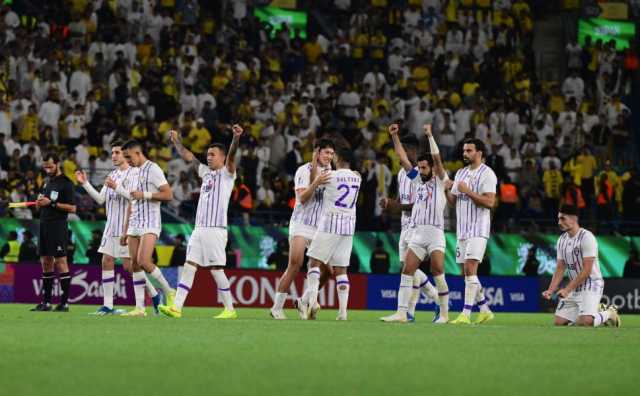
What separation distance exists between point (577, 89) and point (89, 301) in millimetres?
18392

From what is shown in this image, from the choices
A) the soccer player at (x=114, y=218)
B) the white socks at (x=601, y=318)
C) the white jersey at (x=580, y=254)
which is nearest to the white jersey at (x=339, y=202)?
the soccer player at (x=114, y=218)

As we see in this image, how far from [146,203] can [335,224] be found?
2.88 meters

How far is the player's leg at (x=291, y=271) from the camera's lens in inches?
738

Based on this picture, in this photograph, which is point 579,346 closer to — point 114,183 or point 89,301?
point 114,183

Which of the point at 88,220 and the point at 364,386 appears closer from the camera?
the point at 364,386

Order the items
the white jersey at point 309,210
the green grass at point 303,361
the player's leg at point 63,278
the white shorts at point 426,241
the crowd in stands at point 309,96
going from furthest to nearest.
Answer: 1. the crowd in stands at point 309,96
2. the player's leg at point 63,278
3. the white jersey at point 309,210
4. the white shorts at point 426,241
5. the green grass at point 303,361

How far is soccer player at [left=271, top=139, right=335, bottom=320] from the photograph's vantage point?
18.6 metres

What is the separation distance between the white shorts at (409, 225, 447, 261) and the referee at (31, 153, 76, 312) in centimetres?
576

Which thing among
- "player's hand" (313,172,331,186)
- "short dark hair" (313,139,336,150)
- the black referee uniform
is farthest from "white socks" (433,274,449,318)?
the black referee uniform

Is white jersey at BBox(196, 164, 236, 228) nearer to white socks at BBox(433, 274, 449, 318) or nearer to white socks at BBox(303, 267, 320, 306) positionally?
white socks at BBox(303, 267, 320, 306)

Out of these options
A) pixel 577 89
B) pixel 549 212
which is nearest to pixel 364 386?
pixel 549 212

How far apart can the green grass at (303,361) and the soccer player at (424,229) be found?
3.79 metres

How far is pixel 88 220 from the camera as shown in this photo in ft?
90.3

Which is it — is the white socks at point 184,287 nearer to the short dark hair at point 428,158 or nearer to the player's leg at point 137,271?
the player's leg at point 137,271
